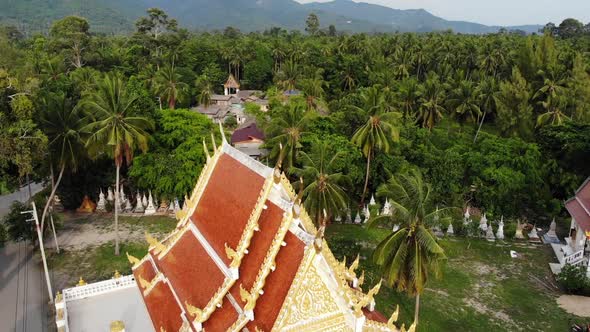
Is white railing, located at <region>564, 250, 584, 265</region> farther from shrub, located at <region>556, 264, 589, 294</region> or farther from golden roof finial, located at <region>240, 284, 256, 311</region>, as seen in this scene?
golden roof finial, located at <region>240, 284, 256, 311</region>

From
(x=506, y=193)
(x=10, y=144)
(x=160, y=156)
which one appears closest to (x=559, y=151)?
(x=506, y=193)

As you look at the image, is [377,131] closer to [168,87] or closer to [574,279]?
[574,279]

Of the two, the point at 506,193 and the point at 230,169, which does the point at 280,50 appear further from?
the point at 230,169

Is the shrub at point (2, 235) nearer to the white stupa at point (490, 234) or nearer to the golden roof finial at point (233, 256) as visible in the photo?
the golden roof finial at point (233, 256)

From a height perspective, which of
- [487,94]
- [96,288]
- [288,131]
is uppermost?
[487,94]

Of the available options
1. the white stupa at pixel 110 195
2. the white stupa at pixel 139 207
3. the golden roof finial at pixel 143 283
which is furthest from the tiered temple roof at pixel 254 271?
the white stupa at pixel 110 195

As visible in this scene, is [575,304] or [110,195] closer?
[575,304]

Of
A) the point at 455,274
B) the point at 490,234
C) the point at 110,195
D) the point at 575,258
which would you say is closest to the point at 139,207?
the point at 110,195
